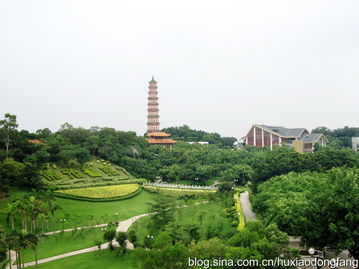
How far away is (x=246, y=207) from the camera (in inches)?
1145

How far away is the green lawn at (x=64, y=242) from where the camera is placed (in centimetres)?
2156

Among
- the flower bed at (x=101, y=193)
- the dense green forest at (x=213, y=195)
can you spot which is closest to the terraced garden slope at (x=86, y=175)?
the flower bed at (x=101, y=193)

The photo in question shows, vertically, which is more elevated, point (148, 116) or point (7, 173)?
point (148, 116)

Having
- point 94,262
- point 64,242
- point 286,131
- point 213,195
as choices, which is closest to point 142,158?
point 213,195

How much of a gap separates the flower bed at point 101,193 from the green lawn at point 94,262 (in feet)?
39.7

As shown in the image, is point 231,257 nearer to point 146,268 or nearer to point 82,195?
point 146,268

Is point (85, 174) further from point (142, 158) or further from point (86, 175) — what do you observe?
point (142, 158)

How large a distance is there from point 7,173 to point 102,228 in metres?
9.33

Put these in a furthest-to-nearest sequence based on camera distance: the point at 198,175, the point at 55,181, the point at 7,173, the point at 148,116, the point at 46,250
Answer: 1. the point at 148,116
2. the point at 198,175
3. the point at 55,181
4. the point at 7,173
5. the point at 46,250

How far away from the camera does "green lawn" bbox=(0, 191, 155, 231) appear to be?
26.8m

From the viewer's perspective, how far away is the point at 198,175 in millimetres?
41062

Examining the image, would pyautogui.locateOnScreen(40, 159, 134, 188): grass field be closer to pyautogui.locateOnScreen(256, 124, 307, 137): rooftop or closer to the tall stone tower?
the tall stone tower

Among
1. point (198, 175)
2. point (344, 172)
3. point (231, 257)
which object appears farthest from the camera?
point (198, 175)

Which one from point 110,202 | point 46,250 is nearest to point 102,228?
point 46,250
